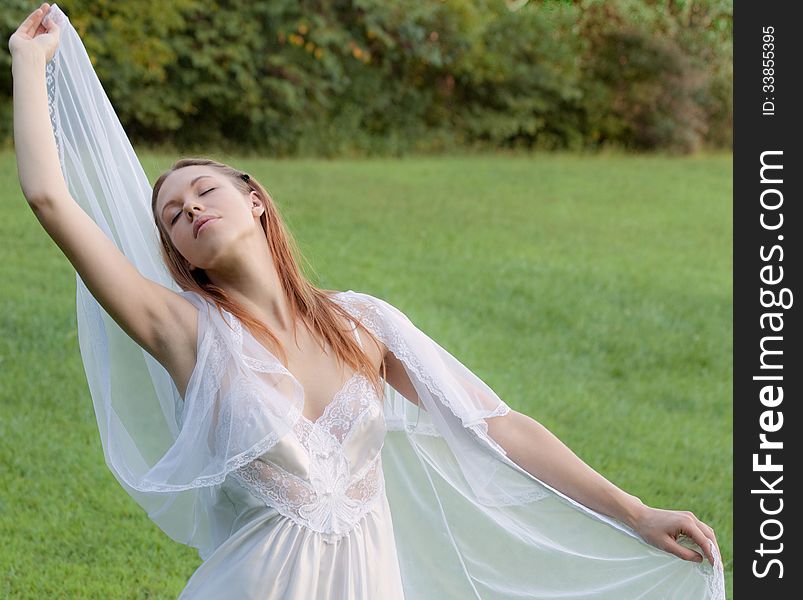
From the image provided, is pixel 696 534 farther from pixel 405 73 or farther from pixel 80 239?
pixel 405 73

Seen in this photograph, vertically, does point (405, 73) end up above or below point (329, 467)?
below

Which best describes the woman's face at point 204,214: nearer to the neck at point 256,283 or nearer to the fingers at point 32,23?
the neck at point 256,283

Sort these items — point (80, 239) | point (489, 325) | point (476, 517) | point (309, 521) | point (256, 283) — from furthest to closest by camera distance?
1. point (489, 325)
2. point (476, 517)
3. point (256, 283)
4. point (309, 521)
5. point (80, 239)

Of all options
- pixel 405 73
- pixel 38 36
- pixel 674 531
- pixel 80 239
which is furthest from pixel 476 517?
pixel 405 73

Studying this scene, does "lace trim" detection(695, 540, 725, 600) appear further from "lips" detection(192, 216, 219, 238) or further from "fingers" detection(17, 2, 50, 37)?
"fingers" detection(17, 2, 50, 37)

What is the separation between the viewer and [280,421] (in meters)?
2.13

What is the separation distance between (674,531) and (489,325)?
15.9 ft

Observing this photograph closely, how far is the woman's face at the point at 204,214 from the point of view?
220 centimetres

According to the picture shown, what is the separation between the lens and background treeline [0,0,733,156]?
1326 centimetres

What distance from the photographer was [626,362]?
6.99m

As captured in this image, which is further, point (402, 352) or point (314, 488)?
point (402, 352)

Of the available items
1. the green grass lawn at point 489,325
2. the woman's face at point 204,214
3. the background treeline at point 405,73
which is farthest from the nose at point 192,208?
the background treeline at point 405,73

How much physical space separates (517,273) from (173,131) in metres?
7.11
